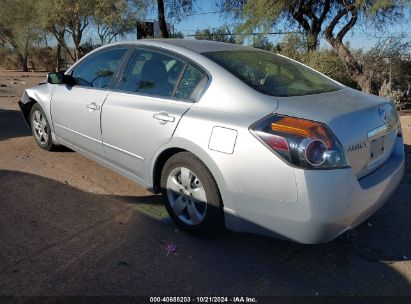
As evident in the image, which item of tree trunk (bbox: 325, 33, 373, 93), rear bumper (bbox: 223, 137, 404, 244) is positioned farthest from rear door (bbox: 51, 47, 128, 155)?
tree trunk (bbox: 325, 33, 373, 93)

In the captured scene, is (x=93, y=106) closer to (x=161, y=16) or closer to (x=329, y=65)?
(x=329, y=65)

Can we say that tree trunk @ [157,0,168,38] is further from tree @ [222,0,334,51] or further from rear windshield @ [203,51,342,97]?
rear windshield @ [203,51,342,97]

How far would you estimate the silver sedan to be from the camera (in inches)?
110

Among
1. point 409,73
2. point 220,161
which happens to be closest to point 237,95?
point 220,161

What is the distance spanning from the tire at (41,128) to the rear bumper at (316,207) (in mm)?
3228

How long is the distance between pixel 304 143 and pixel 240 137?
452 millimetres

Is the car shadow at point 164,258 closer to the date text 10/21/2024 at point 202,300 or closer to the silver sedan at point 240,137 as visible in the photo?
the date text 10/21/2024 at point 202,300

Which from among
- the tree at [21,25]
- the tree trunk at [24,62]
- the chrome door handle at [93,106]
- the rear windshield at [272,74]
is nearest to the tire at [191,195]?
the rear windshield at [272,74]

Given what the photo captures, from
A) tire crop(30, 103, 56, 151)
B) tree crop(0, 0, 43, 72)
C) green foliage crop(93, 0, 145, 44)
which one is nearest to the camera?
tire crop(30, 103, 56, 151)

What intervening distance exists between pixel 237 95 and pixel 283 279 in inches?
54.5

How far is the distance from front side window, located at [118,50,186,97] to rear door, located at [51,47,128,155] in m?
0.23

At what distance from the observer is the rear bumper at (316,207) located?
8.98 ft

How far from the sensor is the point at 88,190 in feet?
14.8

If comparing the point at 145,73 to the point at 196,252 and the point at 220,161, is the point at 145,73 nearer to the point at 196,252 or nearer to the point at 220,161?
the point at 220,161
